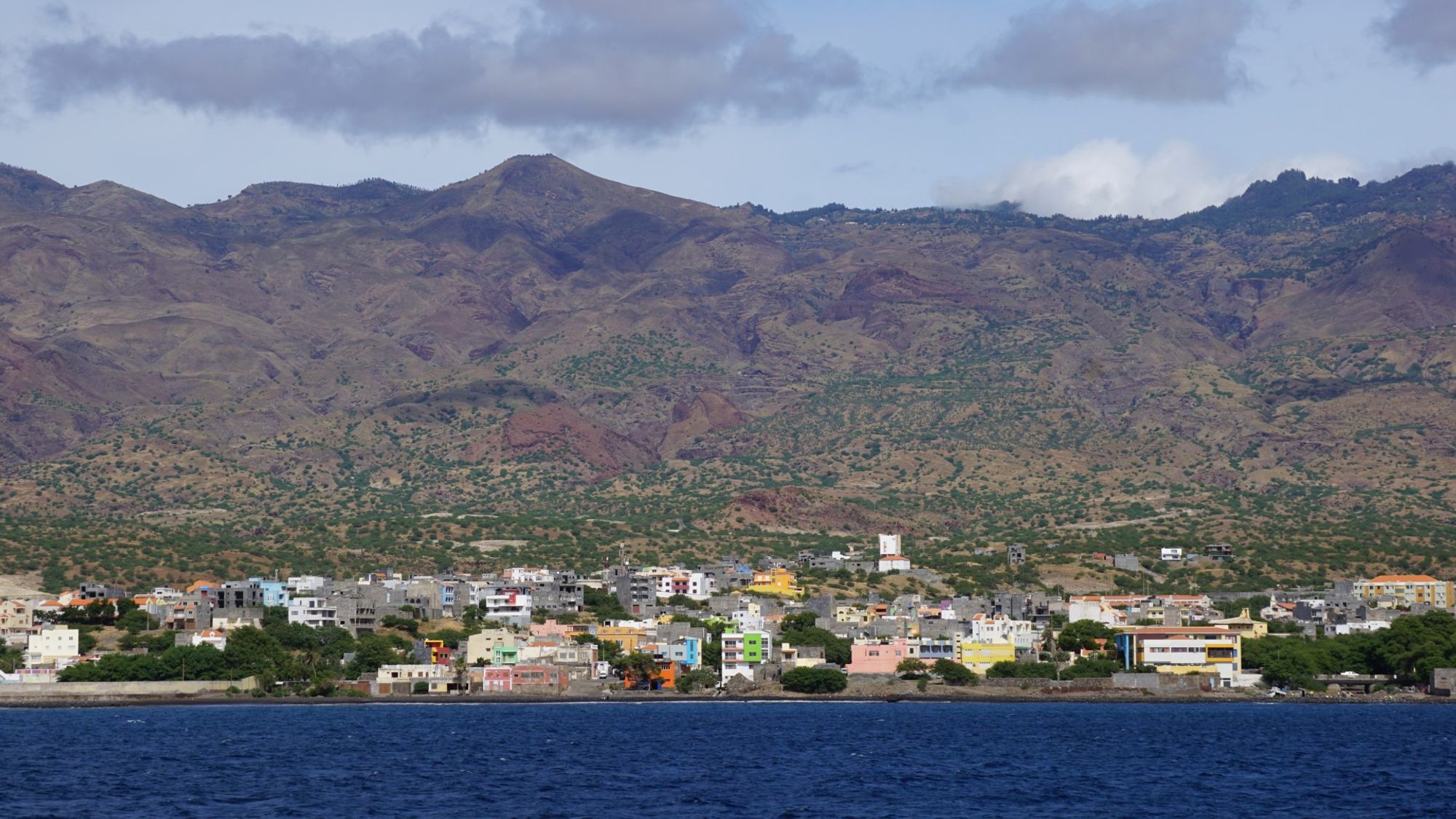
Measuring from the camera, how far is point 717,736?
131 m

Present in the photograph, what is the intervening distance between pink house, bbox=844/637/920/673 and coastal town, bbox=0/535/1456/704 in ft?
0.54

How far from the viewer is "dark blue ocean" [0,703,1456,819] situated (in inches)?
3669

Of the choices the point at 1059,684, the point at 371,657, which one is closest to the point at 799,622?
the point at 1059,684

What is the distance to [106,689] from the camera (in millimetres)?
161250

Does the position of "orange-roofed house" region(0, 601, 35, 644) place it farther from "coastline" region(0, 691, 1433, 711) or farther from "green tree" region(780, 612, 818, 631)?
"green tree" region(780, 612, 818, 631)

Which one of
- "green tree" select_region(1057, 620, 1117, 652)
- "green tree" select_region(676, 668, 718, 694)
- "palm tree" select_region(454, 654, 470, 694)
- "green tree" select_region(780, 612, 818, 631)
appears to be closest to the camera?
"palm tree" select_region(454, 654, 470, 694)

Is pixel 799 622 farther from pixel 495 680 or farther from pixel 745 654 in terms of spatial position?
pixel 495 680

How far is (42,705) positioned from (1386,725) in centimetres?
8820

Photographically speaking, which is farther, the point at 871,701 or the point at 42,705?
the point at 871,701

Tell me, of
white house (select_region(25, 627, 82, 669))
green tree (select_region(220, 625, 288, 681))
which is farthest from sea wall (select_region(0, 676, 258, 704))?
white house (select_region(25, 627, 82, 669))

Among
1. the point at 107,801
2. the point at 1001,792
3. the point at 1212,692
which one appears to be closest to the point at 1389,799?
the point at 1001,792

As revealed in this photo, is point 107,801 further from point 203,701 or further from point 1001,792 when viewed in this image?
point 203,701

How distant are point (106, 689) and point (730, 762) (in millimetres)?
65648

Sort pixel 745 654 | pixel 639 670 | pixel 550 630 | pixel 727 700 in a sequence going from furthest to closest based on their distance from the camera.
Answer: pixel 550 630 → pixel 745 654 → pixel 639 670 → pixel 727 700
